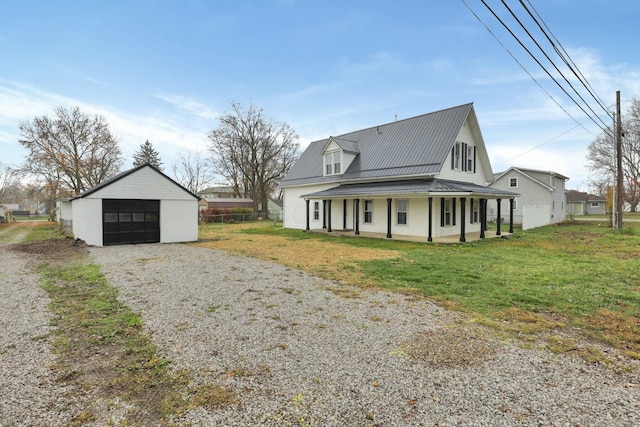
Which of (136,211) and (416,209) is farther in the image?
(416,209)

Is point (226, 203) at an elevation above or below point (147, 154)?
below

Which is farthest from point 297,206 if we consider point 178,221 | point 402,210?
point 178,221

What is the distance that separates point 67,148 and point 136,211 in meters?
23.0

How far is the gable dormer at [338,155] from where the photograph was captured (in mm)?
20422

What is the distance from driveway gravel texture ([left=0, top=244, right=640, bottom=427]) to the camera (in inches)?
100

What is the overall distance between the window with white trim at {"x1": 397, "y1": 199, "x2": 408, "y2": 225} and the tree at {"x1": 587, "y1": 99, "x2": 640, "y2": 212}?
112ft

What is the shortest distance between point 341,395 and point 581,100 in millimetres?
14081

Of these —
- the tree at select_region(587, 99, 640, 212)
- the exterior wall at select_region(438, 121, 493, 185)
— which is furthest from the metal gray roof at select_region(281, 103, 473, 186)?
the tree at select_region(587, 99, 640, 212)

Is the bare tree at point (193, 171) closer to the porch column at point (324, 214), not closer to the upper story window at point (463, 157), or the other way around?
the porch column at point (324, 214)

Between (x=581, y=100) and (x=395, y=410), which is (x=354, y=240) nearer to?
(x=581, y=100)

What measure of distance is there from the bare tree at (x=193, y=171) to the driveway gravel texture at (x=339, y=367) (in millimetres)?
51019

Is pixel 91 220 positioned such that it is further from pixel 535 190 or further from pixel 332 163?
pixel 535 190

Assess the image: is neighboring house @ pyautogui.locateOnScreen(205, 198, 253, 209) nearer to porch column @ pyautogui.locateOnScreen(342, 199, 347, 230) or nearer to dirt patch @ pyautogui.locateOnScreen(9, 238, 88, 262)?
porch column @ pyautogui.locateOnScreen(342, 199, 347, 230)

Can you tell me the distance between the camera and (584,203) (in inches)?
1957
